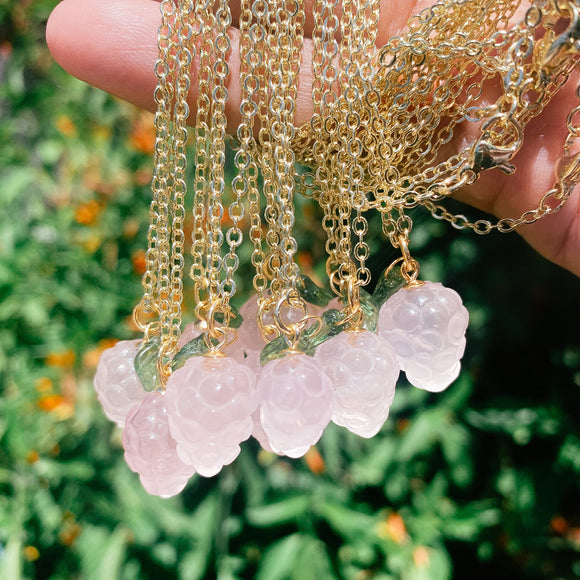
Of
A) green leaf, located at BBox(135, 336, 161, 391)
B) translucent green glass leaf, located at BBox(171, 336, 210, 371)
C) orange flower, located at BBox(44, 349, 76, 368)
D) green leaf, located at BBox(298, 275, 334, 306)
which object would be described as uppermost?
green leaf, located at BBox(298, 275, 334, 306)

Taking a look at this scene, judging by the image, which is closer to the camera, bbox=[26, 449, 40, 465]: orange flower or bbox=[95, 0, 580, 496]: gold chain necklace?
bbox=[95, 0, 580, 496]: gold chain necklace

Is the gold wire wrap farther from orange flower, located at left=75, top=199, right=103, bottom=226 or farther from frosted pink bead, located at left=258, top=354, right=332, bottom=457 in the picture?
orange flower, located at left=75, top=199, right=103, bottom=226

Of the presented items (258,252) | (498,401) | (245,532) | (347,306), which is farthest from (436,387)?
(245,532)

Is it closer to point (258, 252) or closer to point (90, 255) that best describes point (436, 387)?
point (258, 252)

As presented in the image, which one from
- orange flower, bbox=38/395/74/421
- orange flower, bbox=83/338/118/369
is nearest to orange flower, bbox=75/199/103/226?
orange flower, bbox=83/338/118/369

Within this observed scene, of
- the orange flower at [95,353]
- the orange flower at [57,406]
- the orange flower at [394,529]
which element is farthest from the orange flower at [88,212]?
the orange flower at [394,529]

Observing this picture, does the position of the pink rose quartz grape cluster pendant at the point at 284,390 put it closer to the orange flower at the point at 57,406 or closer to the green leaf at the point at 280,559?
the green leaf at the point at 280,559
